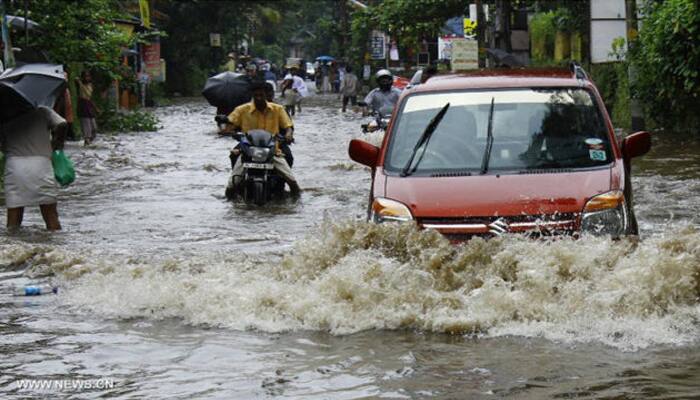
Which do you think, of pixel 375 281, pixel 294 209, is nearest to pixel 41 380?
pixel 375 281

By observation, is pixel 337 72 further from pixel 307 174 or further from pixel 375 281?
pixel 375 281

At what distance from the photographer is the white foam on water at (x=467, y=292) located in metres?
7.36

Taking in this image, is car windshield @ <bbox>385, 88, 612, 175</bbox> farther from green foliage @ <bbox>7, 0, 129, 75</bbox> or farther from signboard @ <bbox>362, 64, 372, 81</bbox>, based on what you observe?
signboard @ <bbox>362, 64, 372, 81</bbox>

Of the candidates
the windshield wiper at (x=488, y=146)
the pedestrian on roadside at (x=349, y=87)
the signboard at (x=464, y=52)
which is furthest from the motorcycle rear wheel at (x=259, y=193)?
the pedestrian on roadside at (x=349, y=87)

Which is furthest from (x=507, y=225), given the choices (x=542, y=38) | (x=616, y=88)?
(x=542, y=38)

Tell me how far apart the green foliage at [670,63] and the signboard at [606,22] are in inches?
20.3

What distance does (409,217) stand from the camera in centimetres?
817

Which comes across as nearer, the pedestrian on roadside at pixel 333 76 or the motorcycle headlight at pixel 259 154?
the motorcycle headlight at pixel 259 154

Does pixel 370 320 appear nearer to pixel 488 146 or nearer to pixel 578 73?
pixel 488 146

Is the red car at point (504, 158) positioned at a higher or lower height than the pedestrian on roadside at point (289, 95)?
higher

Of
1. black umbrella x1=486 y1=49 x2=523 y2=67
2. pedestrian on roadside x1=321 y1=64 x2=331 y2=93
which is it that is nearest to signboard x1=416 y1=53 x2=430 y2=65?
pedestrian on roadside x1=321 y1=64 x2=331 y2=93

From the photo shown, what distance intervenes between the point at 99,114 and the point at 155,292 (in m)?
25.4

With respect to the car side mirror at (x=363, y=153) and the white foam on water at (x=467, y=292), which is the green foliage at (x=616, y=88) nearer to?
the car side mirror at (x=363, y=153)

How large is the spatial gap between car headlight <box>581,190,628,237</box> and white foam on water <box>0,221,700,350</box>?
0.15 m
